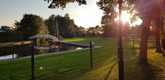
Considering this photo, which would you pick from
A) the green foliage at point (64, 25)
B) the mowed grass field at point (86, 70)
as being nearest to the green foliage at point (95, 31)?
the green foliage at point (64, 25)

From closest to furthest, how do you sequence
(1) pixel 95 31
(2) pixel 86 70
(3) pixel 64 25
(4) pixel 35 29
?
(2) pixel 86 70 < (4) pixel 35 29 < (3) pixel 64 25 < (1) pixel 95 31

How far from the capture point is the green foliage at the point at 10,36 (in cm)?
3904

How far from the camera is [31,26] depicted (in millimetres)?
50656

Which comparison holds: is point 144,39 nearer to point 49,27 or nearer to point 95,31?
point 49,27

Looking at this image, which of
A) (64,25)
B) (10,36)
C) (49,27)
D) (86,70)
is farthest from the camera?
(64,25)

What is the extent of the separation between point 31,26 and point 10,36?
415 inches

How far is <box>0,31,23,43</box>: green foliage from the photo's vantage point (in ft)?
128

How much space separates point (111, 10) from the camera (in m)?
9.79

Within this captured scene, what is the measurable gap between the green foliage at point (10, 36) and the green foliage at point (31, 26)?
3048 millimetres

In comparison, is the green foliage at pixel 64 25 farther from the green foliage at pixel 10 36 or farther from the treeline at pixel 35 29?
the green foliage at pixel 10 36

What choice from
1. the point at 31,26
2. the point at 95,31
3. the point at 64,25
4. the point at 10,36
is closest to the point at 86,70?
the point at 10,36

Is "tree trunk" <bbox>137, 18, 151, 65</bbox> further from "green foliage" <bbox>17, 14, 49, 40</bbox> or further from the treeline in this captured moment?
"green foliage" <bbox>17, 14, 49, 40</bbox>

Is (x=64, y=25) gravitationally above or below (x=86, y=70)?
above

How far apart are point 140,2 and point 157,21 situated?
6.10m
